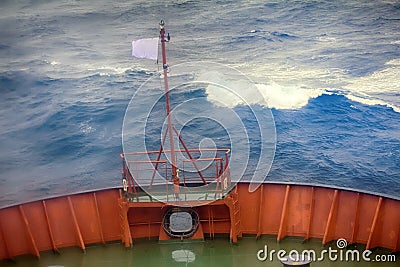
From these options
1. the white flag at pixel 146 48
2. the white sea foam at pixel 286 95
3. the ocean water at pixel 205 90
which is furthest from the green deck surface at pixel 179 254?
the white sea foam at pixel 286 95

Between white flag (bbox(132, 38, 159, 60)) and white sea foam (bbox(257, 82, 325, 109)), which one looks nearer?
white flag (bbox(132, 38, 159, 60))

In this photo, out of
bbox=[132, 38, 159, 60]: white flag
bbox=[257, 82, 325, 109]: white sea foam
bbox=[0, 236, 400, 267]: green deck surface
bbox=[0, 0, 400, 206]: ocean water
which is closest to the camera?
bbox=[132, 38, 159, 60]: white flag

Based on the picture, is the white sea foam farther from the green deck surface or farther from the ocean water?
the green deck surface

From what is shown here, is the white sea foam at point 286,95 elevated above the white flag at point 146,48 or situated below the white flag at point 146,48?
below

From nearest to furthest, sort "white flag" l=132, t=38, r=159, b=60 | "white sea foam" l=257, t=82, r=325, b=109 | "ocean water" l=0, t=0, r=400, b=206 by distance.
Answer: "white flag" l=132, t=38, r=159, b=60, "ocean water" l=0, t=0, r=400, b=206, "white sea foam" l=257, t=82, r=325, b=109

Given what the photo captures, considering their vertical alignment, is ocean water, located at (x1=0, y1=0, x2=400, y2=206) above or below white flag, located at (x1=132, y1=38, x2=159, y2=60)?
below

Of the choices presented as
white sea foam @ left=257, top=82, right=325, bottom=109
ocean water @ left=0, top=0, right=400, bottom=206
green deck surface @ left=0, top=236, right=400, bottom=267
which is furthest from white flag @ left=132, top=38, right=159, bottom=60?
white sea foam @ left=257, top=82, right=325, bottom=109

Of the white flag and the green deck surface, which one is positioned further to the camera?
the green deck surface

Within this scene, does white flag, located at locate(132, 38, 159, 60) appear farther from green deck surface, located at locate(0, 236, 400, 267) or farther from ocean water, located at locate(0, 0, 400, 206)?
ocean water, located at locate(0, 0, 400, 206)

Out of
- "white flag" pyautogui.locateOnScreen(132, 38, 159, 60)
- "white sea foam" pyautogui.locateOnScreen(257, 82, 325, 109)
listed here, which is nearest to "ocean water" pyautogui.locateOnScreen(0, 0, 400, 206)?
"white sea foam" pyautogui.locateOnScreen(257, 82, 325, 109)

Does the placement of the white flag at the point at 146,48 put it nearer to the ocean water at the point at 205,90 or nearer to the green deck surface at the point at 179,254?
the green deck surface at the point at 179,254

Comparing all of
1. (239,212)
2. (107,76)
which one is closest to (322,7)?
(107,76)
